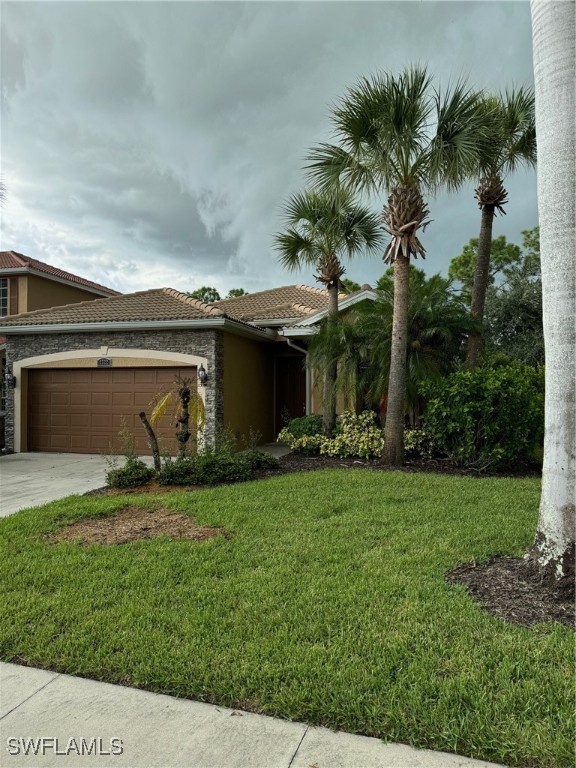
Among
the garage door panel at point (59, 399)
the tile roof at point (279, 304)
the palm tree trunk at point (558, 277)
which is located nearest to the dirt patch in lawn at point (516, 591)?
the palm tree trunk at point (558, 277)

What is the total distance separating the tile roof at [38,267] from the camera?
17953 millimetres

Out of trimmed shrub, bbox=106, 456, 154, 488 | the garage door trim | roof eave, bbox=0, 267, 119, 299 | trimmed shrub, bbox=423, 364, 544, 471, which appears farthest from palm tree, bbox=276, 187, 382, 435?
roof eave, bbox=0, 267, 119, 299

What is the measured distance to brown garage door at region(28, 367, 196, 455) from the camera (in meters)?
12.3

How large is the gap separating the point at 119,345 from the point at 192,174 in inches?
219

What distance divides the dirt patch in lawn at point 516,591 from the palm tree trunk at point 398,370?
5232 mm

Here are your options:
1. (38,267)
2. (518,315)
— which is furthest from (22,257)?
(518,315)

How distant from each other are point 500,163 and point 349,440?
6965mm

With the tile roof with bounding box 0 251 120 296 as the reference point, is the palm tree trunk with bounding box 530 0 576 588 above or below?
below

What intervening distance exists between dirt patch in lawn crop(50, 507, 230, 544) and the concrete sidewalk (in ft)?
8.25

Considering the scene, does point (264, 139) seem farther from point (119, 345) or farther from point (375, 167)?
point (119, 345)

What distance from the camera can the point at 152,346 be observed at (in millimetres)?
12062

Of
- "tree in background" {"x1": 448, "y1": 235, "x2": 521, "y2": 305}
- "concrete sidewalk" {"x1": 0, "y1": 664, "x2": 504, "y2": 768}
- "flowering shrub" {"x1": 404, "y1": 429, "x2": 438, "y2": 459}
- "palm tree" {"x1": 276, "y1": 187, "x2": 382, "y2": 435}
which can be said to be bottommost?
"concrete sidewalk" {"x1": 0, "y1": 664, "x2": 504, "y2": 768}

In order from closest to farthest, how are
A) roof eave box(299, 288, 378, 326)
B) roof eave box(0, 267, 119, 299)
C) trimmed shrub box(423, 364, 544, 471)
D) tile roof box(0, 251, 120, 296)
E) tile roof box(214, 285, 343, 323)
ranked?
trimmed shrub box(423, 364, 544, 471)
roof eave box(299, 288, 378, 326)
tile roof box(214, 285, 343, 323)
roof eave box(0, 267, 119, 299)
tile roof box(0, 251, 120, 296)

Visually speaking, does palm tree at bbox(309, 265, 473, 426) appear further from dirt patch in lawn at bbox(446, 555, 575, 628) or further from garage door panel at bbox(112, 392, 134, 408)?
dirt patch in lawn at bbox(446, 555, 575, 628)
